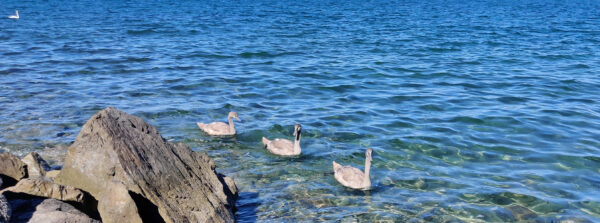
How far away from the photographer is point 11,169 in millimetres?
8125

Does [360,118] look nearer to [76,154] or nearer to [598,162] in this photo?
[598,162]

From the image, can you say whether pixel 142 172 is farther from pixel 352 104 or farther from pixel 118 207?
pixel 352 104

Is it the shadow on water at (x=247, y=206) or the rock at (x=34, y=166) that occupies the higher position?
the rock at (x=34, y=166)

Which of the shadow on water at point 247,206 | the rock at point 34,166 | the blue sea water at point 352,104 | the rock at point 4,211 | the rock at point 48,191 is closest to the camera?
the rock at point 4,211

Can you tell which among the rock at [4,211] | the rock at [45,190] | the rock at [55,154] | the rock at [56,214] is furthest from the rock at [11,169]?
the rock at [55,154]

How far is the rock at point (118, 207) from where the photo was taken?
268 inches

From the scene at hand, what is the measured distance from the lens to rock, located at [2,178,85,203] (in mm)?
7042

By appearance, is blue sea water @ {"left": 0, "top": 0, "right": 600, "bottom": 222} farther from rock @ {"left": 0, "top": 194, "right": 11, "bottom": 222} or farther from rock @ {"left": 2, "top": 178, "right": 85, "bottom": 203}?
rock @ {"left": 0, "top": 194, "right": 11, "bottom": 222}

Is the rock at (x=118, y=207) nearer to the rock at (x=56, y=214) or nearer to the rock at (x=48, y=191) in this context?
the rock at (x=56, y=214)

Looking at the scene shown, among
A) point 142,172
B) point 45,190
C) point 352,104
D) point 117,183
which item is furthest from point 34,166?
point 352,104

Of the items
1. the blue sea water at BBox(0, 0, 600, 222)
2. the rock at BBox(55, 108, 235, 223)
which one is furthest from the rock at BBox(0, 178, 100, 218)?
the blue sea water at BBox(0, 0, 600, 222)

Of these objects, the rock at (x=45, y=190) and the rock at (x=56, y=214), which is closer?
the rock at (x=56, y=214)

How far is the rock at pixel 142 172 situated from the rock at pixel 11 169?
0.60 metres

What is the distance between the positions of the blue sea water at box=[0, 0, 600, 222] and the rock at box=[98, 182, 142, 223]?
2600 mm
